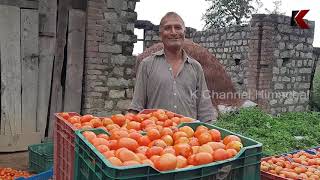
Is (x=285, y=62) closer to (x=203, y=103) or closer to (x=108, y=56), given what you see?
(x=108, y=56)

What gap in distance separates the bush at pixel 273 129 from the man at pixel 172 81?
3.16m

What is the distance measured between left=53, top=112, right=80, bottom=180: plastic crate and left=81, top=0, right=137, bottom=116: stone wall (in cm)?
352

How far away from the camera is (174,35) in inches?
141

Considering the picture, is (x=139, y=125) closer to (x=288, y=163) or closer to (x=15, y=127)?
(x=288, y=163)

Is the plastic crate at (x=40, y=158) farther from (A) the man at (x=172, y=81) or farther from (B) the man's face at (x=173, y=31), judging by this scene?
(B) the man's face at (x=173, y=31)

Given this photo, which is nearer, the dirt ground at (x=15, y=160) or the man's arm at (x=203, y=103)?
the man's arm at (x=203, y=103)

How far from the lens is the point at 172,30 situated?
11.7 ft

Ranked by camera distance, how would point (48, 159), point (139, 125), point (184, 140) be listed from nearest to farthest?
point (184, 140) → point (139, 125) → point (48, 159)

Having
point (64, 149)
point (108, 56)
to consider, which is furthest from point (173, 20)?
point (108, 56)

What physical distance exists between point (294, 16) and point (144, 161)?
32.3 ft

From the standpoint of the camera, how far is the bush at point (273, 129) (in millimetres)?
7098

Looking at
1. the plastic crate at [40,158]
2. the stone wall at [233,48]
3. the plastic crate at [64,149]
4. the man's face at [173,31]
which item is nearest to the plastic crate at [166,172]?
the plastic crate at [64,149]

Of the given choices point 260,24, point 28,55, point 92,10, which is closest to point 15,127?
point 28,55

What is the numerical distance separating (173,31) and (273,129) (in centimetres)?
544
